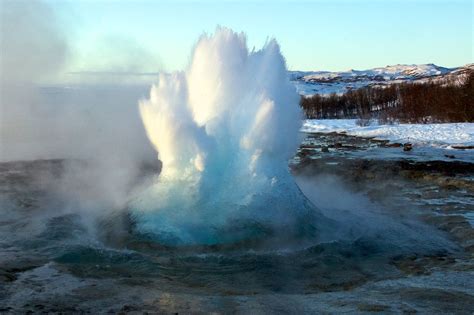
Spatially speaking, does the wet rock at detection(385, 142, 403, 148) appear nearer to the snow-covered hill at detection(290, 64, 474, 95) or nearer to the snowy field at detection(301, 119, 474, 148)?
the snowy field at detection(301, 119, 474, 148)

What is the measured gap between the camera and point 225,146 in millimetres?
6398

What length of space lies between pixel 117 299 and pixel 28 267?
131cm

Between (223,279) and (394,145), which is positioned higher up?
(223,279)

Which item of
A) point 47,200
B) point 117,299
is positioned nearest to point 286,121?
point 117,299

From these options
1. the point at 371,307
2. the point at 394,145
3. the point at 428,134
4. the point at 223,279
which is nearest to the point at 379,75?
the point at 428,134

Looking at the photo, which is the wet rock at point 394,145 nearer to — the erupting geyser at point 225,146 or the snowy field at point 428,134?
the snowy field at point 428,134

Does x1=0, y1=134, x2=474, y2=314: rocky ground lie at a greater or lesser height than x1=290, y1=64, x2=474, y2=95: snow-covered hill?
lesser

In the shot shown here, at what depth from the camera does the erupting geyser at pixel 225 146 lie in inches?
234

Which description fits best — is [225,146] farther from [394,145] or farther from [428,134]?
[428,134]

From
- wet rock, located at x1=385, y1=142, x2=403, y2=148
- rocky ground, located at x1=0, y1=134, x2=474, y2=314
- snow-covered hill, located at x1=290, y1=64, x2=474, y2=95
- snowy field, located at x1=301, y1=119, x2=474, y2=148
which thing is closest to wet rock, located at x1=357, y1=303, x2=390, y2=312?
rocky ground, located at x1=0, y1=134, x2=474, y2=314

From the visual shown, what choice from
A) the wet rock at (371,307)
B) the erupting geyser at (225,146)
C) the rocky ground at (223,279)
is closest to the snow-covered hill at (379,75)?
the erupting geyser at (225,146)

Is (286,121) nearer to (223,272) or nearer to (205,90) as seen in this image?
(205,90)

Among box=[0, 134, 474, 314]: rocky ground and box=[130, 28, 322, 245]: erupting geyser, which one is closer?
box=[0, 134, 474, 314]: rocky ground

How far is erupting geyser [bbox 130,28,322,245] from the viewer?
19.5ft
